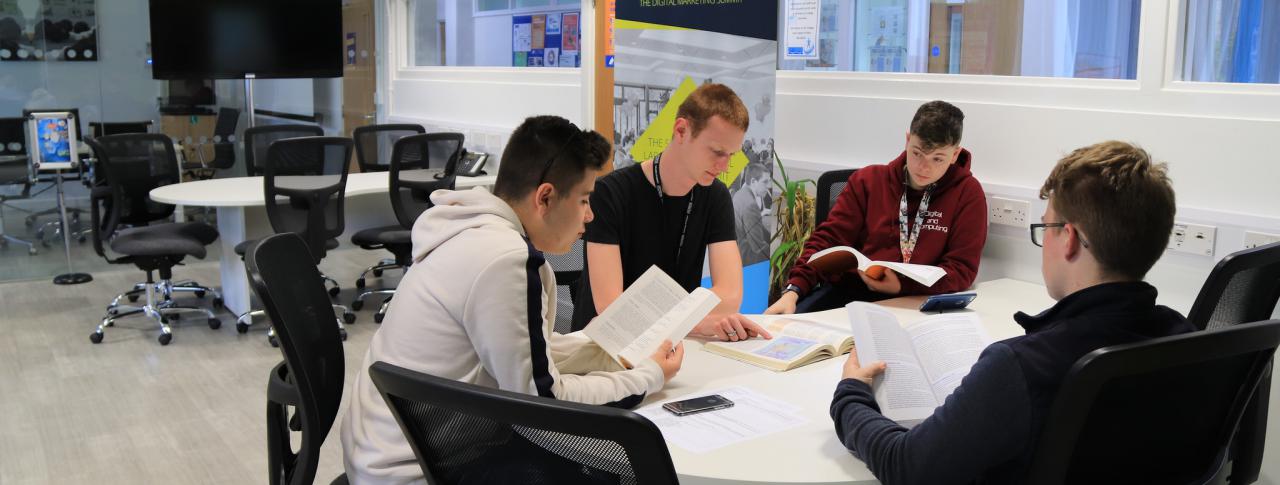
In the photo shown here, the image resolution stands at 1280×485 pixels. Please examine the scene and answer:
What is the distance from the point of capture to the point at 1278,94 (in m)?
3.00

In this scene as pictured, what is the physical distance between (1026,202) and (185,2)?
5.78 metres

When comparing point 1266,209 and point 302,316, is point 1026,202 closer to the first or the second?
point 1266,209

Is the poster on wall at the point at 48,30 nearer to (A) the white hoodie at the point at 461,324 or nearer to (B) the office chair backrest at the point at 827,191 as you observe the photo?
(B) the office chair backrest at the point at 827,191

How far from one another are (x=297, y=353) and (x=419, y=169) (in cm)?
406

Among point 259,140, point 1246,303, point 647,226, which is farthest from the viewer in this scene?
point 259,140

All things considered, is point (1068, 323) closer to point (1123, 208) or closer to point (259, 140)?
point (1123, 208)

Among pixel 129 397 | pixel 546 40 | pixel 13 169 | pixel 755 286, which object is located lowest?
pixel 129 397

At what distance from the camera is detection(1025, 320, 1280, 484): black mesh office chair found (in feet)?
4.40

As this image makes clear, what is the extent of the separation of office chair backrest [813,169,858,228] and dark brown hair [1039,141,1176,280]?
2.42 meters

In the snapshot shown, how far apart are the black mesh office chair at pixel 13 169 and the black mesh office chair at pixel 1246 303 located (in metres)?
6.75

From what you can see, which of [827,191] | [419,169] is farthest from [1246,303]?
[419,169]

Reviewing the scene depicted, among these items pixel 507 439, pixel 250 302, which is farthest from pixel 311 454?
pixel 250 302

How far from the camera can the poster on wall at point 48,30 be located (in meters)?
6.61

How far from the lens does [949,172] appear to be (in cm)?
356
